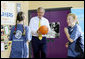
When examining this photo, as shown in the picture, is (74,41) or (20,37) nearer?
(74,41)

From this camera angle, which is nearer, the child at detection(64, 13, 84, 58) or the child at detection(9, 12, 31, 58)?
the child at detection(64, 13, 84, 58)

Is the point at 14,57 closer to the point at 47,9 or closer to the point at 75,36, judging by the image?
the point at 75,36

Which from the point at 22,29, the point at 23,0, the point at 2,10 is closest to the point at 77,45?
the point at 22,29

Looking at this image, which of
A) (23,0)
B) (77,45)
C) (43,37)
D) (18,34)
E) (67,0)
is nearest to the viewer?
(77,45)

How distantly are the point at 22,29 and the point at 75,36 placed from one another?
3.47ft

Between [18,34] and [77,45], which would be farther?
[18,34]

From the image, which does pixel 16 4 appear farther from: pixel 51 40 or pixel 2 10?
pixel 51 40

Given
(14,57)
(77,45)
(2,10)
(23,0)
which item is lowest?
(14,57)

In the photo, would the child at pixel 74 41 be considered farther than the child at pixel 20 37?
No

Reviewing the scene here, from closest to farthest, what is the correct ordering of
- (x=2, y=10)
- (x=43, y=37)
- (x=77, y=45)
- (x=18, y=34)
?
(x=77, y=45), (x=18, y=34), (x=43, y=37), (x=2, y=10)

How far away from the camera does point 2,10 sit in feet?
18.7

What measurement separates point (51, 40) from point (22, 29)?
2847 mm

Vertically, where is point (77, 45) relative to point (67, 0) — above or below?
below

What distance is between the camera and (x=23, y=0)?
6.50 meters
